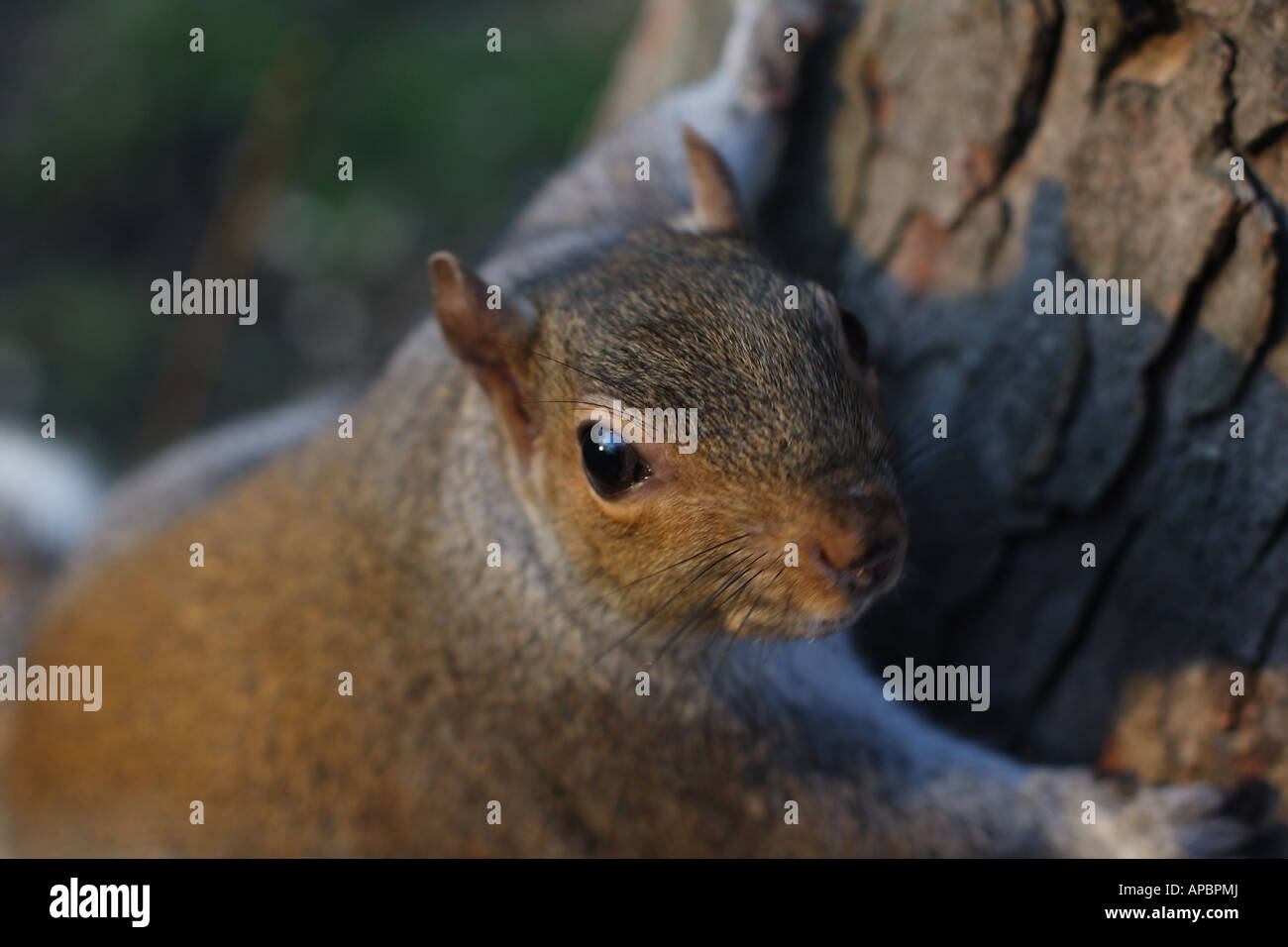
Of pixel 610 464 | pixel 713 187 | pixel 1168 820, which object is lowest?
pixel 1168 820

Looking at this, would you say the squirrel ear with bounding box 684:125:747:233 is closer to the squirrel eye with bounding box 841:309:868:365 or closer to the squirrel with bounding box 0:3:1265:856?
the squirrel with bounding box 0:3:1265:856

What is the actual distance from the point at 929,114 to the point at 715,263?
68 centimetres

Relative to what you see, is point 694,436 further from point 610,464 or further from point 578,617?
point 578,617

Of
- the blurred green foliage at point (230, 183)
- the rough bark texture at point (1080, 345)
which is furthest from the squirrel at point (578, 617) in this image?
the blurred green foliage at point (230, 183)

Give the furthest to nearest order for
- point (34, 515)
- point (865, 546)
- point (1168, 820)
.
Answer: point (34, 515)
point (1168, 820)
point (865, 546)

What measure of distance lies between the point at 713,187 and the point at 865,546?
0.97 m

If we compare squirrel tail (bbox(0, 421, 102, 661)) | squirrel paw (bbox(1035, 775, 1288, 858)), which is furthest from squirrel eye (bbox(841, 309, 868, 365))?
squirrel tail (bbox(0, 421, 102, 661))

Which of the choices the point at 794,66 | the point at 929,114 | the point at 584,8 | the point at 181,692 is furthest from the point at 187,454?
the point at 584,8

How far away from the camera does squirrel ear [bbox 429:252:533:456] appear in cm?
245

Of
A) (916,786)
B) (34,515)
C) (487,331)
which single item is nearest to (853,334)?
(487,331)

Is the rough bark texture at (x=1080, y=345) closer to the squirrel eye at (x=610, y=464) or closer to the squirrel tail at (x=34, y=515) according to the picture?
the squirrel eye at (x=610, y=464)

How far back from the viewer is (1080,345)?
2.57 meters

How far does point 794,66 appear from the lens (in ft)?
10.3

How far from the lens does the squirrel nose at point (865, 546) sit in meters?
2.22
